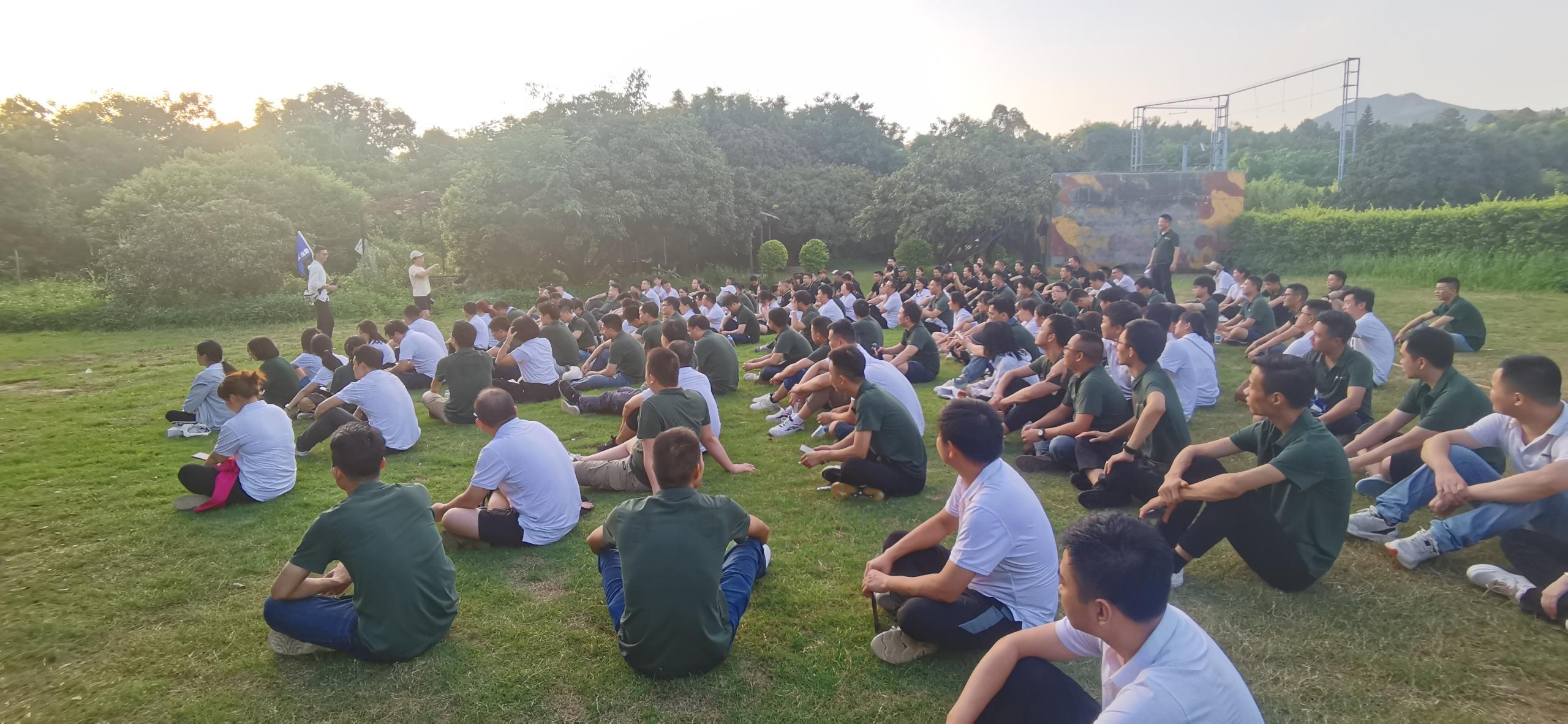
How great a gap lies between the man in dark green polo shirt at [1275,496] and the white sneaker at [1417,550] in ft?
2.41

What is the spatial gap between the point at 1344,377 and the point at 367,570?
286 inches

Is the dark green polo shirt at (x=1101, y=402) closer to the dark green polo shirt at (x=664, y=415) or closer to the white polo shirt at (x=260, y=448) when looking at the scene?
the dark green polo shirt at (x=664, y=415)

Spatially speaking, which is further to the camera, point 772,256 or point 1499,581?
point 772,256

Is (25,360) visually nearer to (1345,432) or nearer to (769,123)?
(1345,432)

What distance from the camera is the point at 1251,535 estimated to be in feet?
14.1

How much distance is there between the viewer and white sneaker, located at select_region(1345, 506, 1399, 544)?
5043 millimetres

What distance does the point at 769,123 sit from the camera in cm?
4472

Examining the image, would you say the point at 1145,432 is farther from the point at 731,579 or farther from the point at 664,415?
the point at 664,415

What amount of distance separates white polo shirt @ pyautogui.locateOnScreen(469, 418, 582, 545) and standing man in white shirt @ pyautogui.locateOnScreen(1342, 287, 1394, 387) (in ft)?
Answer: 26.5

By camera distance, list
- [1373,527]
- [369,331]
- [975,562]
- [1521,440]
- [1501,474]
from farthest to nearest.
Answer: [369,331], [1373,527], [1501,474], [1521,440], [975,562]

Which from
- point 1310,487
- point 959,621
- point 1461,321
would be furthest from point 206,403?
point 1461,321

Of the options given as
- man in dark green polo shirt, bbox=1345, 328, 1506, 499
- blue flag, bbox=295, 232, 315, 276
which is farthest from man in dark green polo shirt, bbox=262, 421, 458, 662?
blue flag, bbox=295, 232, 315, 276

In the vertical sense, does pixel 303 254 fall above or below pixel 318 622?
above

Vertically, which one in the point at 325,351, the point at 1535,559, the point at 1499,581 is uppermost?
the point at 325,351
